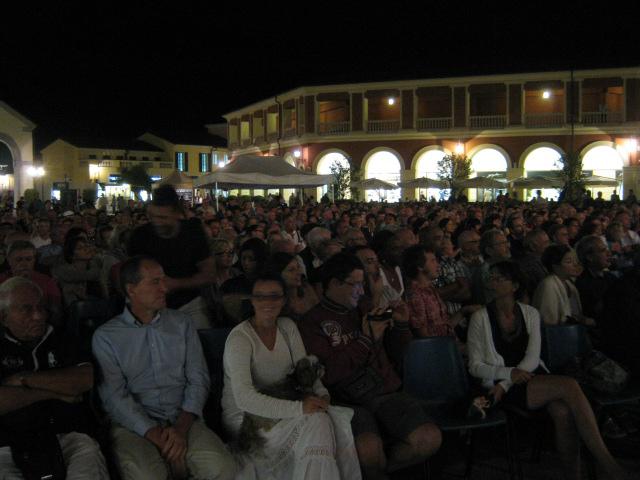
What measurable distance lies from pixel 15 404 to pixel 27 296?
23.3 inches

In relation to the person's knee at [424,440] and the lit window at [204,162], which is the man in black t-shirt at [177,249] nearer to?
the person's knee at [424,440]

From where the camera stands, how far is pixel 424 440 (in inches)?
154

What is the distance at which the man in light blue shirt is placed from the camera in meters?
3.55

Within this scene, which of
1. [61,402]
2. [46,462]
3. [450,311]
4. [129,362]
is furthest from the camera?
[450,311]

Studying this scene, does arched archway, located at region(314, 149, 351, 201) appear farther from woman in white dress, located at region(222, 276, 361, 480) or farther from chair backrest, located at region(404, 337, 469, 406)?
woman in white dress, located at region(222, 276, 361, 480)

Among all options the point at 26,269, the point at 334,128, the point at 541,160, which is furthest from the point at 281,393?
the point at 334,128

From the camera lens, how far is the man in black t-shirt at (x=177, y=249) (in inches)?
191

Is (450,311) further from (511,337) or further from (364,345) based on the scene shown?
(364,345)

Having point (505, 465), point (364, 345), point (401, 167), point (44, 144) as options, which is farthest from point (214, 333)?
point (44, 144)

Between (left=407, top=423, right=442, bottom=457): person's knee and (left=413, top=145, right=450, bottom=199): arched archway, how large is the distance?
3371 centimetres

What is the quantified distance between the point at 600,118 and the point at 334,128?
47.2 ft

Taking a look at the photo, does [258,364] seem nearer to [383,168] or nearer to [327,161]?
[383,168]

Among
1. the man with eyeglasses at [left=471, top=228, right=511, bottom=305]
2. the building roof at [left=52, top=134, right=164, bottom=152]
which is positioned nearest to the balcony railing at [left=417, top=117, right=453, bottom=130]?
the man with eyeglasses at [left=471, top=228, right=511, bottom=305]

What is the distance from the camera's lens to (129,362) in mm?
3764
